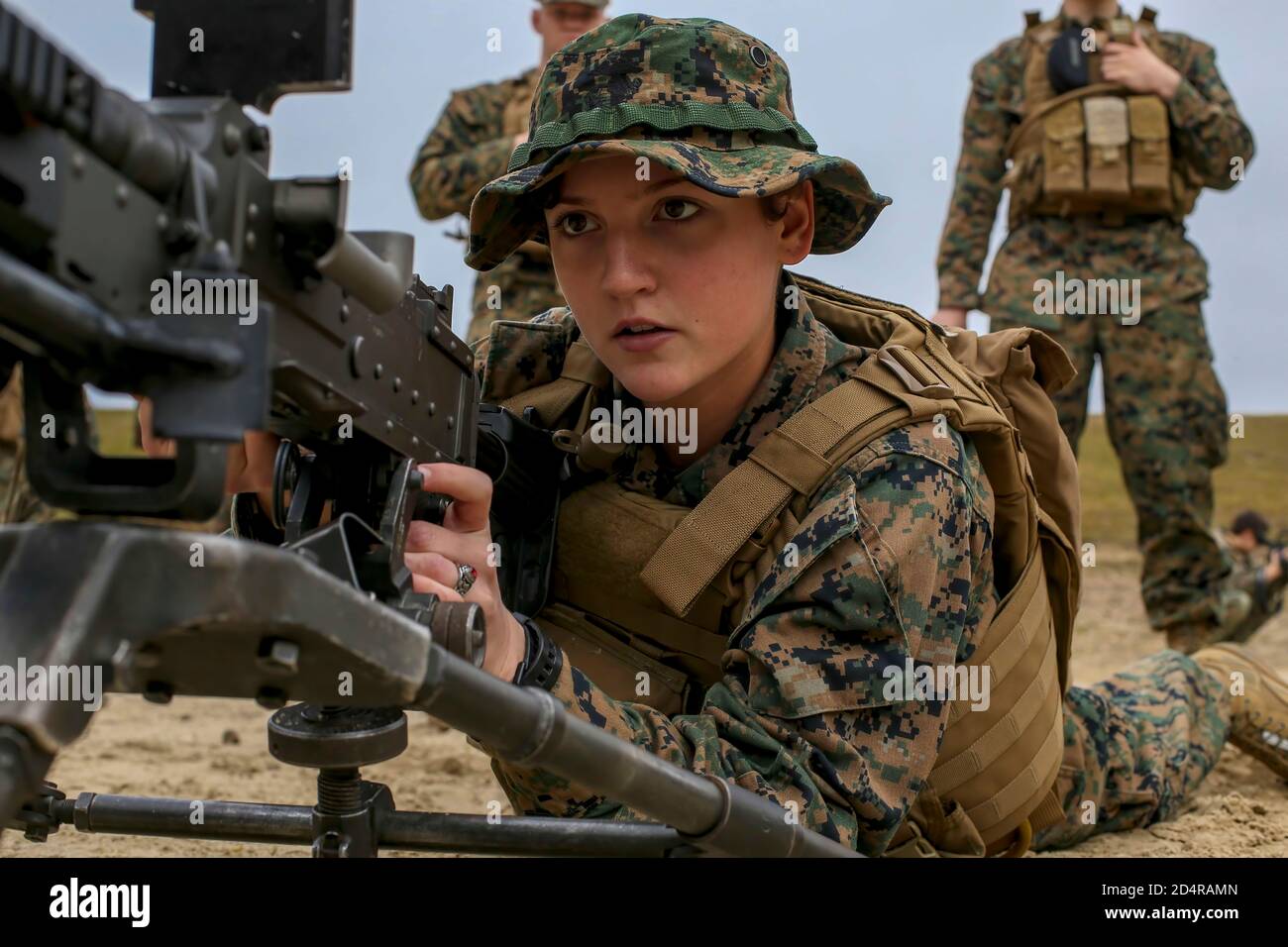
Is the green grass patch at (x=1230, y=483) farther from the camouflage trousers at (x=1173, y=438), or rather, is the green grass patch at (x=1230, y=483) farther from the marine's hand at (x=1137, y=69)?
the marine's hand at (x=1137, y=69)

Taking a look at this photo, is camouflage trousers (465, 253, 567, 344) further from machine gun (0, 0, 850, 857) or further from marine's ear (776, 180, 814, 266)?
machine gun (0, 0, 850, 857)

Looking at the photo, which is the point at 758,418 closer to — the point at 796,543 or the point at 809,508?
the point at 809,508

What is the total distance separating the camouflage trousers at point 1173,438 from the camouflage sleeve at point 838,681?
11.5ft

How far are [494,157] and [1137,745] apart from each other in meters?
3.52

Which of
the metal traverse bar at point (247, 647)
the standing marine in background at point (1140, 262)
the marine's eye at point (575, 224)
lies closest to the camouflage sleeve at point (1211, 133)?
the standing marine in background at point (1140, 262)

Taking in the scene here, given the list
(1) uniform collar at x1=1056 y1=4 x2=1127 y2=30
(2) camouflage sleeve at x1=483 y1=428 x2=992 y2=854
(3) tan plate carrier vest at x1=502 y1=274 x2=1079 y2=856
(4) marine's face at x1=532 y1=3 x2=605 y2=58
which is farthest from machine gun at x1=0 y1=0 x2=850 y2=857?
(1) uniform collar at x1=1056 y1=4 x2=1127 y2=30

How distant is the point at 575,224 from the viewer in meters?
2.49

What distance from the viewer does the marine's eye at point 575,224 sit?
246cm

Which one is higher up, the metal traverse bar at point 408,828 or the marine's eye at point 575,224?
the marine's eye at point 575,224

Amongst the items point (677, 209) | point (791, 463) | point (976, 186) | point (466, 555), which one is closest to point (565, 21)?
point (976, 186)

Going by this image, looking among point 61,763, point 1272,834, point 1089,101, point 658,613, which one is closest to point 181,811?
point 658,613

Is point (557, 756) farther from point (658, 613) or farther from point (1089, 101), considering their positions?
point (1089, 101)

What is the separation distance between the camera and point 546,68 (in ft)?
8.67

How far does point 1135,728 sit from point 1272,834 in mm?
400
